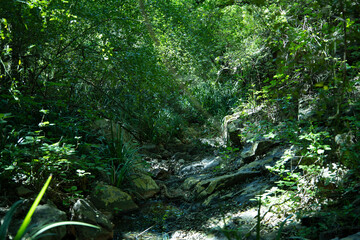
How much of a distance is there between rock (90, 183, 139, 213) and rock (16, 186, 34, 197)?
807 millimetres

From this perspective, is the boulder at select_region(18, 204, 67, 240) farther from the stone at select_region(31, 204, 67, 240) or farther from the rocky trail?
the rocky trail

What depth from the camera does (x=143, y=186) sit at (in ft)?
14.2

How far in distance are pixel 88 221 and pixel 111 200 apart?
86 cm

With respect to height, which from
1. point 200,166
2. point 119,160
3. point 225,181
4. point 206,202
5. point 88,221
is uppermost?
point 119,160

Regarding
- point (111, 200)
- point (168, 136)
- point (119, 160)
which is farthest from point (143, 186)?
point (168, 136)

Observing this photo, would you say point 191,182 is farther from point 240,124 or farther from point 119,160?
point 240,124

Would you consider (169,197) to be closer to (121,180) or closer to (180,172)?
(121,180)

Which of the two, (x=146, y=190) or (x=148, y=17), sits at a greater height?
(x=148, y=17)

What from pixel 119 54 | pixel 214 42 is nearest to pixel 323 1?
pixel 119 54

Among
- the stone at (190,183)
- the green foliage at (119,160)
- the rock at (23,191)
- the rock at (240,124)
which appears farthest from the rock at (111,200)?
the rock at (240,124)

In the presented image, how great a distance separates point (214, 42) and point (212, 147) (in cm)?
479

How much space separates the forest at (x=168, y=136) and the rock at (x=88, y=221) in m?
0.01

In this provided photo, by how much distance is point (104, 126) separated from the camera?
212 inches

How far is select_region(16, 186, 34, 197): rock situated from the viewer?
8.89ft
